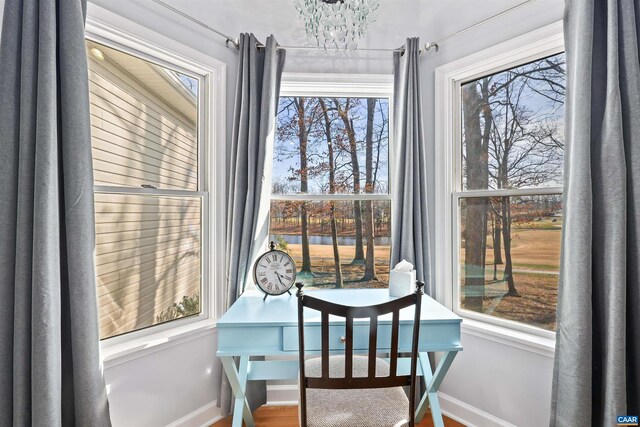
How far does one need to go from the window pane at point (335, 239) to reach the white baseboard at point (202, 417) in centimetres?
95

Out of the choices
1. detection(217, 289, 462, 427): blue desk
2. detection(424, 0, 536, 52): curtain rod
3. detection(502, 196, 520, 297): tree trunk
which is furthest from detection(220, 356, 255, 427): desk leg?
detection(424, 0, 536, 52): curtain rod

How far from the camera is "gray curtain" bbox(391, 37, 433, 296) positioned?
194 centimetres

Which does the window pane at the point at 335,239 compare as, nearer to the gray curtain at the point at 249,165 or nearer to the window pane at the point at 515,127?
the gray curtain at the point at 249,165

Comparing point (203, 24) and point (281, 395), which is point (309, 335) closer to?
point (281, 395)

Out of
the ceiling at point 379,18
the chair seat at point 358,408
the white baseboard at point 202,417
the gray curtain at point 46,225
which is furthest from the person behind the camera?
the ceiling at point 379,18

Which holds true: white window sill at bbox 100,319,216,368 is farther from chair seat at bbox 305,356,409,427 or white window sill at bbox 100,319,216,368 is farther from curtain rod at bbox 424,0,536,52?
curtain rod at bbox 424,0,536,52

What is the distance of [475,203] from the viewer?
197 centimetres

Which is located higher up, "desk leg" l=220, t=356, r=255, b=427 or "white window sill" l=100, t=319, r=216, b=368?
"white window sill" l=100, t=319, r=216, b=368

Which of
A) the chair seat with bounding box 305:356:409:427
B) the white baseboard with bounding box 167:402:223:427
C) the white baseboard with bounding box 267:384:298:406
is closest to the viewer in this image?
the chair seat with bounding box 305:356:409:427

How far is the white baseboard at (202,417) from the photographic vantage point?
5.86ft

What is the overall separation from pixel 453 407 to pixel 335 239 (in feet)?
4.22

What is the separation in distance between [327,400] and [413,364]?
41 centimetres

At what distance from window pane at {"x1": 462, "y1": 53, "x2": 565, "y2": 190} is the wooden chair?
3.56 feet

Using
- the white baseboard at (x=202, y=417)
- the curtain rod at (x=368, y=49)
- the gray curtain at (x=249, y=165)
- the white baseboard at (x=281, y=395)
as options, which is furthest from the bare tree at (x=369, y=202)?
the white baseboard at (x=202, y=417)
